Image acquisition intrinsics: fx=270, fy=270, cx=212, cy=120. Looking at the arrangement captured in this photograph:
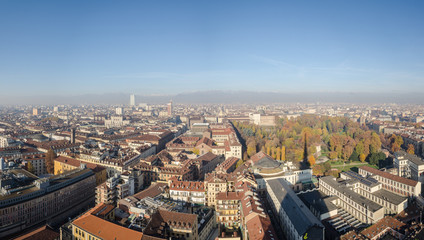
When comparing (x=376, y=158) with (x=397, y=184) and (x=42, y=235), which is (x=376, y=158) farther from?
(x=42, y=235)

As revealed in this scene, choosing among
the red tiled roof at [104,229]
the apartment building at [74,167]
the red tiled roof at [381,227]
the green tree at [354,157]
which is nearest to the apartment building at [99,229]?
the red tiled roof at [104,229]

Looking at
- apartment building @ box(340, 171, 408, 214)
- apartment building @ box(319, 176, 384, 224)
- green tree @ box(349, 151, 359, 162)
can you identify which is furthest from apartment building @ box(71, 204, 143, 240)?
green tree @ box(349, 151, 359, 162)

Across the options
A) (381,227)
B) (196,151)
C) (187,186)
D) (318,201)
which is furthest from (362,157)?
(187,186)

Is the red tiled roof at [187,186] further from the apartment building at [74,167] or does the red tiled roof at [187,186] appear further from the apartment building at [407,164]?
the apartment building at [407,164]

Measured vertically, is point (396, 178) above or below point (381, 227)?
above

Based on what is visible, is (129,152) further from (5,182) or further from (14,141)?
(14,141)

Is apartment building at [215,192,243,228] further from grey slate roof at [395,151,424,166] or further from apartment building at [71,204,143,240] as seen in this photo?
grey slate roof at [395,151,424,166]

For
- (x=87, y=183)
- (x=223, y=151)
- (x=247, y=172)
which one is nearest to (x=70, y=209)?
(x=87, y=183)
